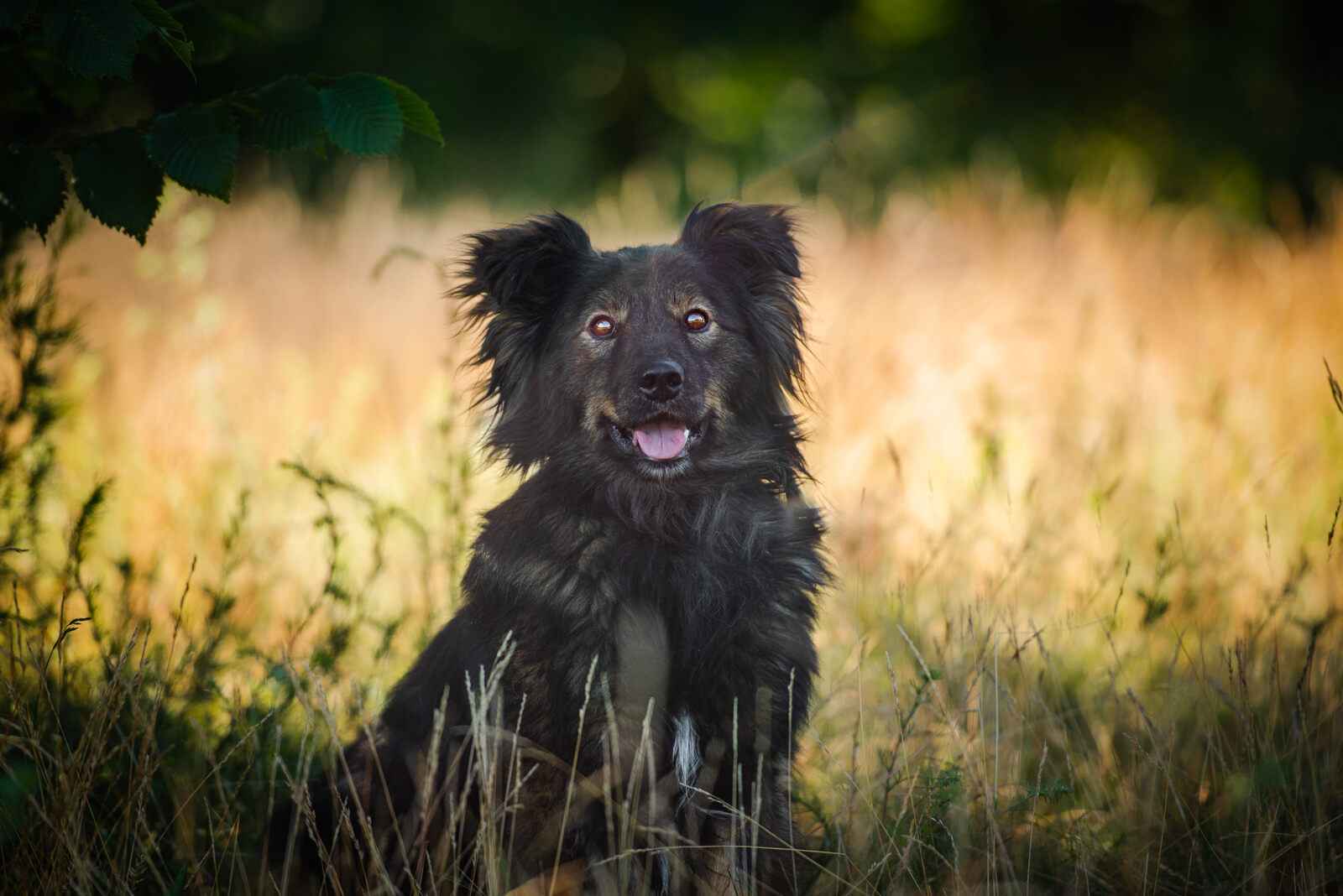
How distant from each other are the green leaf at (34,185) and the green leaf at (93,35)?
1.35 feet

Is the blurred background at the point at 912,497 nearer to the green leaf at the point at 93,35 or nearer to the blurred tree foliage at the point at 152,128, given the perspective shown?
the blurred tree foliage at the point at 152,128

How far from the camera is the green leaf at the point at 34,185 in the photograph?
259 cm

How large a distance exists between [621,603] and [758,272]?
131 centimetres

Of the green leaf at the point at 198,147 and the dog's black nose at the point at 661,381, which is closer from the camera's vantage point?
the green leaf at the point at 198,147

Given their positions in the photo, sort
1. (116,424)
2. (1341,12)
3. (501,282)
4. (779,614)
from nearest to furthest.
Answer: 1. (779,614)
2. (501,282)
3. (116,424)
4. (1341,12)

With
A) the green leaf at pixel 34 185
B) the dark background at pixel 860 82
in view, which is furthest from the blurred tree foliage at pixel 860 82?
the green leaf at pixel 34 185

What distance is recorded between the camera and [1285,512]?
5145 mm

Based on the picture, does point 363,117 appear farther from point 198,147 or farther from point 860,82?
point 860,82

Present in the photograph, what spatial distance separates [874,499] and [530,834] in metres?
2.46

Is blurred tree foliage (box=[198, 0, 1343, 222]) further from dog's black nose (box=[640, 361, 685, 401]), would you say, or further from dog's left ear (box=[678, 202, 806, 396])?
dog's black nose (box=[640, 361, 685, 401])

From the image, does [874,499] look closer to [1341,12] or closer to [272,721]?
[272,721]

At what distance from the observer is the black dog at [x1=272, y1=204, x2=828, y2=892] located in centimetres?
264

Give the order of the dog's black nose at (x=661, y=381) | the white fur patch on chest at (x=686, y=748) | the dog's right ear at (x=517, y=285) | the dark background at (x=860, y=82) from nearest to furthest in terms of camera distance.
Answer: the white fur patch on chest at (x=686, y=748) → the dog's black nose at (x=661, y=381) → the dog's right ear at (x=517, y=285) → the dark background at (x=860, y=82)

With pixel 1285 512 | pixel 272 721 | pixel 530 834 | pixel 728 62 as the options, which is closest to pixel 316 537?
pixel 272 721
